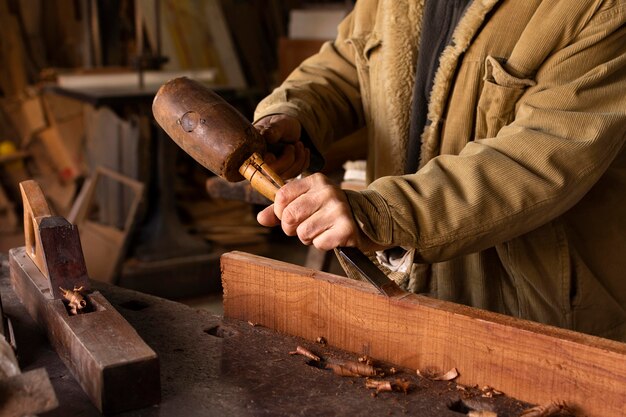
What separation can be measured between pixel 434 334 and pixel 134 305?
2.17 ft

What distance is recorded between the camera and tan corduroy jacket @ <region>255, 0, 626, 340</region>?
140 cm

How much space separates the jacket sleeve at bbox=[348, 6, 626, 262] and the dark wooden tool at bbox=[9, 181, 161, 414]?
0.45m

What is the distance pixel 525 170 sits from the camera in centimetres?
141

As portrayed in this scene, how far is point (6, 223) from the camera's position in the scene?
16.7ft

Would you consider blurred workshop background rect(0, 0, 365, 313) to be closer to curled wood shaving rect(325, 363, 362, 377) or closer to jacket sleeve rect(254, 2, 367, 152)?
jacket sleeve rect(254, 2, 367, 152)

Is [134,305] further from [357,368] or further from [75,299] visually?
[357,368]

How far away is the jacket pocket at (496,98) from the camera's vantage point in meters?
1.53

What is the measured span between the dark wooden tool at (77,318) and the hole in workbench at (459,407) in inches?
18.6

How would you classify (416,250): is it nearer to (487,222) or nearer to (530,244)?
(487,222)

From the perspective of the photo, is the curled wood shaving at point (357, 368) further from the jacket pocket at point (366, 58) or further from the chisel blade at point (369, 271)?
the jacket pocket at point (366, 58)

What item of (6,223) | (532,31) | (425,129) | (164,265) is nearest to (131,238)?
(164,265)

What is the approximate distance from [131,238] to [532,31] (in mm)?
3235

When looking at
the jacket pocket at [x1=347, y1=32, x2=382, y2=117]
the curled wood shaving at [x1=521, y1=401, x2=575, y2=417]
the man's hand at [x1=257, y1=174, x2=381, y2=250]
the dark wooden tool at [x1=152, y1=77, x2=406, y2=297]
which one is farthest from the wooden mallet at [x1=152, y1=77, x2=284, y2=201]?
the curled wood shaving at [x1=521, y1=401, x2=575, y2=417]

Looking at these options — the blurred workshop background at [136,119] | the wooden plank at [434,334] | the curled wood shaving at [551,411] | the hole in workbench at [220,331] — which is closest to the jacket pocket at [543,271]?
the wooden plank at [434,334]
